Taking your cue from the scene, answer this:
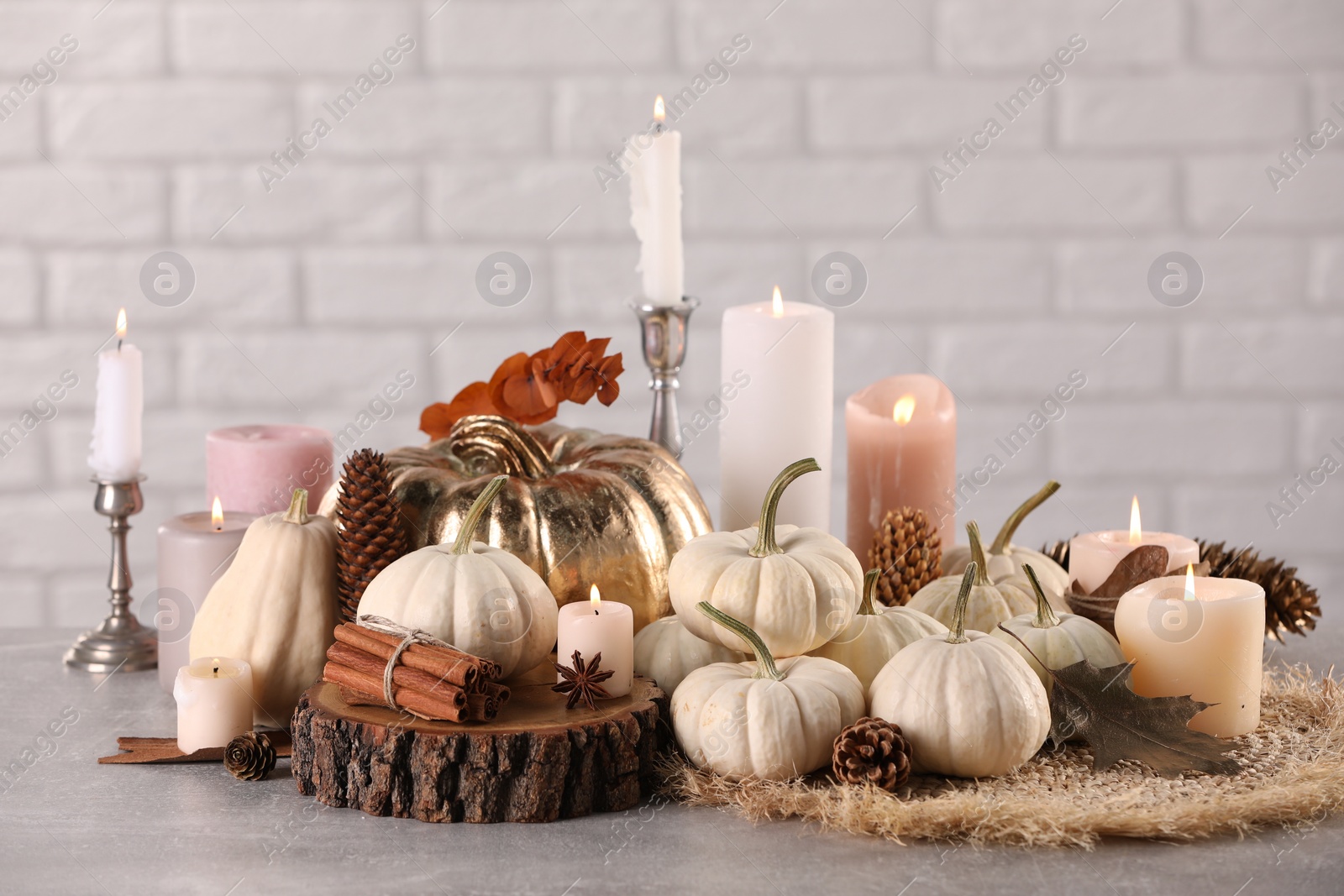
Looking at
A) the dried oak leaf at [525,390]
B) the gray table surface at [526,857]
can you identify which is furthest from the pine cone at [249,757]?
the dried oak leaf at [525,390]

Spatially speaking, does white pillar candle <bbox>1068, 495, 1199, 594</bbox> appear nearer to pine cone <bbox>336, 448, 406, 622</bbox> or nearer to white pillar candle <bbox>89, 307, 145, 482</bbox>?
pine cone <bbox>336, 448, 406, 622</bbox>

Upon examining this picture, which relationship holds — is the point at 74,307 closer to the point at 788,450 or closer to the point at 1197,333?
the point at 788,450

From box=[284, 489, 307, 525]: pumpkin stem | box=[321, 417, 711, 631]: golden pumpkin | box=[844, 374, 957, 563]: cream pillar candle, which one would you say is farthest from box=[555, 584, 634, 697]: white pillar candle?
box=[844, 374, 957, 563]: cream pillar candle

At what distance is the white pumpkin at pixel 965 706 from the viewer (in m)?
0.91

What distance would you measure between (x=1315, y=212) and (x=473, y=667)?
5.18 feet

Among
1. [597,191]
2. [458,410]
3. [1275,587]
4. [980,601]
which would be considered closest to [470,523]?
[458,410]

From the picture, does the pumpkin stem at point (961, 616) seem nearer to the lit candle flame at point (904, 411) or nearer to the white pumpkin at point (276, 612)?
the lit candle flame at point (904, 411)

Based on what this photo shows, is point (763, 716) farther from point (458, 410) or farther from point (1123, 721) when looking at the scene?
point (458, 410)

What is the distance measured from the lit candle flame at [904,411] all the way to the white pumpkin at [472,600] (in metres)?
0.40

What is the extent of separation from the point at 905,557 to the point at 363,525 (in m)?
0.44

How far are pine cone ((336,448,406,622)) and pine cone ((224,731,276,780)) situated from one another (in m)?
0.13

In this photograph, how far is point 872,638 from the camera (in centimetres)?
101

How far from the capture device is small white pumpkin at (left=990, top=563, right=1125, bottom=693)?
0.99 m

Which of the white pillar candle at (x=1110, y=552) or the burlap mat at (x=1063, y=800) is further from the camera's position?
the white pillar candle at (x=1110, y=552)
